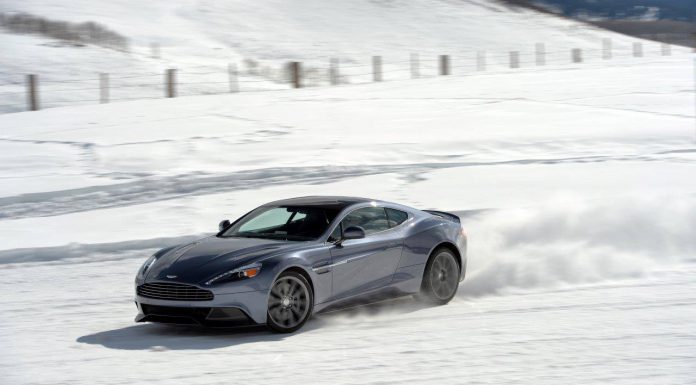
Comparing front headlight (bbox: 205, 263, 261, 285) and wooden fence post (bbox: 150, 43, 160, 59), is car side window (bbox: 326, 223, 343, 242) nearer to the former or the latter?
front headlight (bbox: 205, 263, 261, 285)

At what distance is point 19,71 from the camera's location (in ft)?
126

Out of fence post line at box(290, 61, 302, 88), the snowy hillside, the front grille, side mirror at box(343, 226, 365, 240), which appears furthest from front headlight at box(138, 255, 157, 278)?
fence post line at box(290, 61, 302, 88)

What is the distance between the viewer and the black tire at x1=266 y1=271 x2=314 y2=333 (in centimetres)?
888

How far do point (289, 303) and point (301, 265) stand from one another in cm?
34

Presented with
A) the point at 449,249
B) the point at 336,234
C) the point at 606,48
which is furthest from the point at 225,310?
the point at 606,48

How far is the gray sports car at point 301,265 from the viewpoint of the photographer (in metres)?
8.78

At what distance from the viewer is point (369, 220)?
10.2 m

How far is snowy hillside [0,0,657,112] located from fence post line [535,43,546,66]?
0.52 meters

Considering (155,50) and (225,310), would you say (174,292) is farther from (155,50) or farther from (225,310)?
(155,50)

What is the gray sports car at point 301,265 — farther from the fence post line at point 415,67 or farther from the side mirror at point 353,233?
the fence post line at point 415,67

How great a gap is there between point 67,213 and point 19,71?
2390 cm

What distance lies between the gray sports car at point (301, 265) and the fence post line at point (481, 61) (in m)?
45.7

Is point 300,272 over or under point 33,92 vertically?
under

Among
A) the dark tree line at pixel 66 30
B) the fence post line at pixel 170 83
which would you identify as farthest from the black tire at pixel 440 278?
the dark tree line at pixel 66 30
